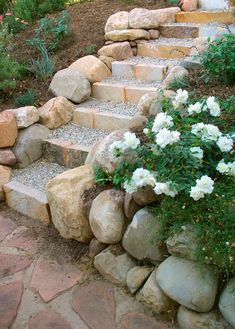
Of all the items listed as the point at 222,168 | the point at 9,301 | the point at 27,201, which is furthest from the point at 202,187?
the point at 27,201

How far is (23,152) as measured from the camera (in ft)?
12.3

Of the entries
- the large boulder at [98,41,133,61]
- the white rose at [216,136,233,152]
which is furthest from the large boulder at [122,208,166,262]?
the large boulder at [98,41,133,61]

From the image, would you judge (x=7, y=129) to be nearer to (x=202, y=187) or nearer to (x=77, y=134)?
(x=77, y=134)

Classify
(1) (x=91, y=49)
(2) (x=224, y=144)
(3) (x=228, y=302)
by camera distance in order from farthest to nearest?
(1) (x=91, y=49)
(2) (x=224, y=144)
(3) (x=228, y=302)

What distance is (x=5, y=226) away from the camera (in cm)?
329

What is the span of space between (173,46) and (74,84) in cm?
126

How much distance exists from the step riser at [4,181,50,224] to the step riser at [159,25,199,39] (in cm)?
280

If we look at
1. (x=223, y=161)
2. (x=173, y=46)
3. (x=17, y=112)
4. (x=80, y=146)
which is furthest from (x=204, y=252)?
(x=173, y=46)

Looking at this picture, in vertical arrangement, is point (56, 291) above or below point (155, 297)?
below

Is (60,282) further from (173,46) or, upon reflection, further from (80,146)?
(173,46)

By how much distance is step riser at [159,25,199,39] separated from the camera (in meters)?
4.81

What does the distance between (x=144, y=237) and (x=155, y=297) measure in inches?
13.6

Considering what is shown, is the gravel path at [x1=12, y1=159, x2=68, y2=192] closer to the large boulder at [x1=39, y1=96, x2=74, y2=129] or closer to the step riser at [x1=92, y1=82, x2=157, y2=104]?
the large boulder at [x1=39, y1=96, x2=74, y2=129]

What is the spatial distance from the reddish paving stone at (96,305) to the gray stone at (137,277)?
145mm
